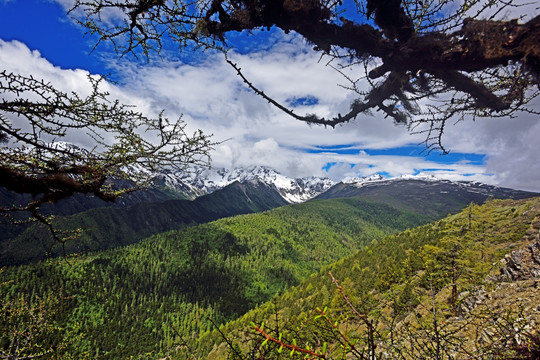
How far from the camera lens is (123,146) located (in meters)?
4.86

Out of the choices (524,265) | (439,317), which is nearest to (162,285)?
(439,317)

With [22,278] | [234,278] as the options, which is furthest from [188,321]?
[22,278]

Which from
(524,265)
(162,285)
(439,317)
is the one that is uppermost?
(524,265)

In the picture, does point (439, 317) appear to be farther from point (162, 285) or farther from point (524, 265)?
point (162, 285)

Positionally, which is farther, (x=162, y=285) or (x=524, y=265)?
(x=162, y=285)

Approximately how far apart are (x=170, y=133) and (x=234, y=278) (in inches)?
6987

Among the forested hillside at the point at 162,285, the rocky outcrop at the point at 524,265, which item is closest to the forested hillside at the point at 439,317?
the rocky outcrop at the point at 524,265

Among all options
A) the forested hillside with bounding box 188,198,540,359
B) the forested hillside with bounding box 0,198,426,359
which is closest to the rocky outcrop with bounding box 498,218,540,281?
the forested hillside with bounding box 188,198,540,359

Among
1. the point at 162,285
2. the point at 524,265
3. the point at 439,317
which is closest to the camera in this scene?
the point at 524,265

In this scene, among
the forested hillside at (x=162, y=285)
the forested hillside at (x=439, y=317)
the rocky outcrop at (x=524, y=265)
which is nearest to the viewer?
the forested hillside at (x=439, y=317)

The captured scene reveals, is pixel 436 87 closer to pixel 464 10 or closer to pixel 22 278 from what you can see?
pixel 464 10

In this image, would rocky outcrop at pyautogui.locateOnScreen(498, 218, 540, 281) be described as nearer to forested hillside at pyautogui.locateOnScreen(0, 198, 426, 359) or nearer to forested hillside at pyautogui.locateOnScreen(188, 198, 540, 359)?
forested hillside at pyautogui.locateOnScreen(188, 198, 540, 359)

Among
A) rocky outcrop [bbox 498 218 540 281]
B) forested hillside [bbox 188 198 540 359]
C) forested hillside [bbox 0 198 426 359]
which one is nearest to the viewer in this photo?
forested hillside [bbox 188 198 540 359]

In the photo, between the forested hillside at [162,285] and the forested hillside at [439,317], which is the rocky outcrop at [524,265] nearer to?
the forested hillside at [439,317]
